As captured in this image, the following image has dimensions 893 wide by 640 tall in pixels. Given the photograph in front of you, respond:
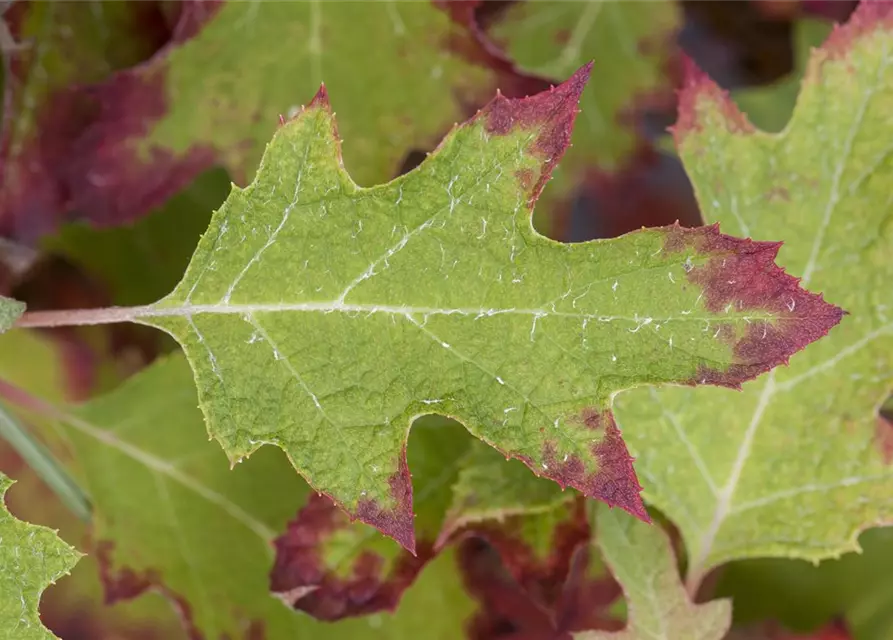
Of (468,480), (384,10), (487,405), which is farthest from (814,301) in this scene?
(384,10)

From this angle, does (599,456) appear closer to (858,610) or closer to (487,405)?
(487,405)

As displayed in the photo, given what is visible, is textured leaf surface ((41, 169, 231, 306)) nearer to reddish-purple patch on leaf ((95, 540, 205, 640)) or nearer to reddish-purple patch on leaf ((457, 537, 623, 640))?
reddish-purple patch on leaf ((95, 540, 205, 640))

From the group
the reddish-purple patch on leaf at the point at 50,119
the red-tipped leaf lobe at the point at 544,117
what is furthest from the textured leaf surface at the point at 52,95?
the red-tipped leaf lobe at the point at 544,117

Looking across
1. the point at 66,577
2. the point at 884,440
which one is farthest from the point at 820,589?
the point at 66,577

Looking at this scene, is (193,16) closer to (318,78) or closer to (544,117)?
(318,78)

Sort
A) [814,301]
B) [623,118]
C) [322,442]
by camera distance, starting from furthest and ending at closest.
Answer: [623,118]
[322,442]
[814,301]

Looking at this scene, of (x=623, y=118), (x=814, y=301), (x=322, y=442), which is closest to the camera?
(x=814, y=301)

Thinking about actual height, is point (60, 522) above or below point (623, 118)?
below
